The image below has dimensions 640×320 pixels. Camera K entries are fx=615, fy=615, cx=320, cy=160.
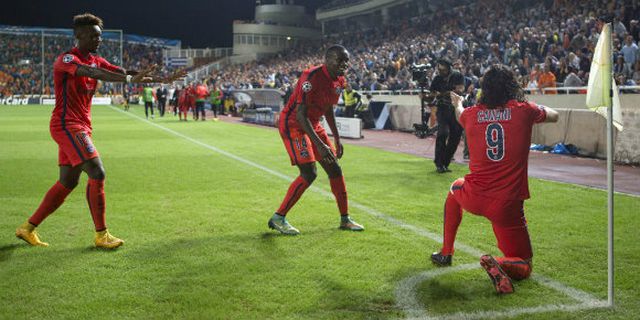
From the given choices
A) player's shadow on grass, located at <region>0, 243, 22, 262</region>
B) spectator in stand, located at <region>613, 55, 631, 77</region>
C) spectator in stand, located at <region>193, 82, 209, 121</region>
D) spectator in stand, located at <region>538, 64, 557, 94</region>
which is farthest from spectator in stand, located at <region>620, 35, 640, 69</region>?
spectator in stand, located at <region>193, 82, 209, 121</region>

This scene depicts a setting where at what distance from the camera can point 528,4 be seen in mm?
29922

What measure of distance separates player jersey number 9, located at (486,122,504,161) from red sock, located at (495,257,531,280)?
738 mm

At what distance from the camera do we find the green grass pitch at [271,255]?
4.04 metres

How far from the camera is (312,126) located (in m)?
6.25

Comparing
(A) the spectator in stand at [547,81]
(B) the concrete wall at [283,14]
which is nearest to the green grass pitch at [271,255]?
(A) the spectator in stand at [547,81]

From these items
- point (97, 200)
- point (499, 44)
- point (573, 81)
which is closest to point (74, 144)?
point (97, 200)

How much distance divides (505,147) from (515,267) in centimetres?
86

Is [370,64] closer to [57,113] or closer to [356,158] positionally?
[356,158]

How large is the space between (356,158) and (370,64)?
874 inches

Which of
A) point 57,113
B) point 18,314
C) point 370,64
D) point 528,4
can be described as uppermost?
point 528,4

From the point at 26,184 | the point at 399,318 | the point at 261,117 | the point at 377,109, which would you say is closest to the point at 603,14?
the point at 377,109

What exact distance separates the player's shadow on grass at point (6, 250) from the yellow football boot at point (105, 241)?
0.74 meters

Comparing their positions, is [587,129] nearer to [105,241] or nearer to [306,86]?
[306,86]

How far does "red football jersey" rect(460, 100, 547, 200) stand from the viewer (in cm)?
440
